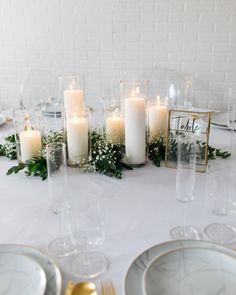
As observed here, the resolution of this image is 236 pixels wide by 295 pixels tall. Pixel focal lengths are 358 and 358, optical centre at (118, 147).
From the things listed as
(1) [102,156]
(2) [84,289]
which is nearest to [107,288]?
(2) [84,289]

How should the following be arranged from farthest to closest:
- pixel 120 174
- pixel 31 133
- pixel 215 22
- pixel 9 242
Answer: pixel 215 22, pixel 31 133, pixel 120 174, pixel 9 242

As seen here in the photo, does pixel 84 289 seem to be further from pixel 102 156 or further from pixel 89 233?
pixel 102 156

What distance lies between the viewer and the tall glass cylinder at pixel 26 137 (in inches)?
50.8

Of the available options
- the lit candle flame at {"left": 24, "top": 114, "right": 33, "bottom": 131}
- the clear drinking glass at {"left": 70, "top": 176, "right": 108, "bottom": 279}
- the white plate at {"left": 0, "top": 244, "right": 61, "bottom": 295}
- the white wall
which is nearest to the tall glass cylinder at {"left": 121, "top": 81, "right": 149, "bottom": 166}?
the lit candle flame at {"left": 24, "top": 114, "right": 33, "bottom": 131}

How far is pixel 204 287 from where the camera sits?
692 millimetres

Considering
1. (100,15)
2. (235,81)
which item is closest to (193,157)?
(235,81)

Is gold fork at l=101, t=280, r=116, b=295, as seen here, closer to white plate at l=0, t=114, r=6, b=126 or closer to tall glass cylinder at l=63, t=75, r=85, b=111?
tall glass cylinder at l=63, t=75, r=85, b=111

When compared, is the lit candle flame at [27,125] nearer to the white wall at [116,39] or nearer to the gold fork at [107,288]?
the gold fork at [107,288]

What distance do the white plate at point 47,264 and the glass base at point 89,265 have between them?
0.05 meters

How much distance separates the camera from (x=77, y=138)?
4.23ft

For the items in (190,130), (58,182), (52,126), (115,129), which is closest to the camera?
(58,182)

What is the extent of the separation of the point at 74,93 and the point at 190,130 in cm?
51

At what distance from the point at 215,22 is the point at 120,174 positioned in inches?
65.0

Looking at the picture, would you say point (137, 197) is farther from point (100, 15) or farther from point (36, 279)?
point (100, 15)
